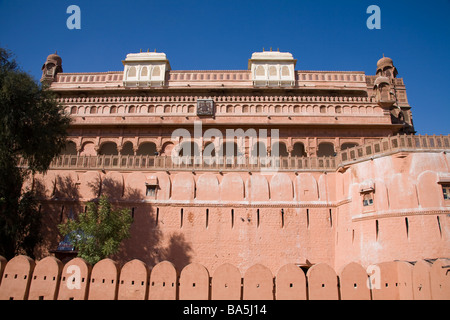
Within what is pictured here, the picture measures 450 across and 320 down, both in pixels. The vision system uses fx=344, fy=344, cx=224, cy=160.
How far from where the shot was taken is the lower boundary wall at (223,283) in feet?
28.1

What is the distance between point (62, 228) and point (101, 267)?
261 inches

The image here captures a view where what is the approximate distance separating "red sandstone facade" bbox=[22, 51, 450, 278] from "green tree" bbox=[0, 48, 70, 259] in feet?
4.79

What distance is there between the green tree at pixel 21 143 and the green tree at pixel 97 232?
5.52 ft

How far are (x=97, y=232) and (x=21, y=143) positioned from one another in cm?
506

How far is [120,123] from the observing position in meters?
23.4

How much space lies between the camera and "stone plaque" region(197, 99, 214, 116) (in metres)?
23.5

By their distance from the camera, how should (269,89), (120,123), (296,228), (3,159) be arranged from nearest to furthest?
(3,159), (296,228), (120,123), (269,89)

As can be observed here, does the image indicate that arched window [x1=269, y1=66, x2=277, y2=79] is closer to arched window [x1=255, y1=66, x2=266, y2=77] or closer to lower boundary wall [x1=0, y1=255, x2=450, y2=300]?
arched window [x1=255, y1=66, x2=266, y2=77]

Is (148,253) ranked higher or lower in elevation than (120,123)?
lower

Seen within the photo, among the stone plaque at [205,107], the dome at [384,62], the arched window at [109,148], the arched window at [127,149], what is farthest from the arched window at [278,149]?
the dome at [384,62]

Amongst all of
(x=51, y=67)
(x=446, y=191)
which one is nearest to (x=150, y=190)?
(x=446, y=191)

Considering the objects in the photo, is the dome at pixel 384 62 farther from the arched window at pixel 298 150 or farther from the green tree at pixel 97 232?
the green tree at pixel 97 232
